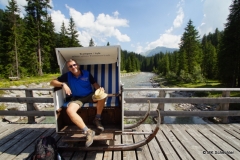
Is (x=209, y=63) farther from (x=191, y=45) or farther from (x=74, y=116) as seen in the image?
(x=74, y=116)

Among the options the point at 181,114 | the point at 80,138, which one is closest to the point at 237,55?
the point at 181,114

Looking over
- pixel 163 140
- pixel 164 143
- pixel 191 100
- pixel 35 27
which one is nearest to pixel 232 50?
pixel 191 100

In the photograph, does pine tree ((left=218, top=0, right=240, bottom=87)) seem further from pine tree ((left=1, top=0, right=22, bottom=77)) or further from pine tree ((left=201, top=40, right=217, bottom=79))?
pine tree ((left=1, top=0, right=22, bottom=77))

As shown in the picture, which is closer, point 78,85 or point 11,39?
point 78,85

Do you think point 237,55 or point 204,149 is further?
point 237,55

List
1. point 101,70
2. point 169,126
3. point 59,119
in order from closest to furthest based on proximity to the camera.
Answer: point 59,119
point 101,70
point 169,126

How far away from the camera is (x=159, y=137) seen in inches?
142

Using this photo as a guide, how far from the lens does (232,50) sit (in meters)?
19.2

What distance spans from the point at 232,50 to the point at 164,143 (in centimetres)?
2103

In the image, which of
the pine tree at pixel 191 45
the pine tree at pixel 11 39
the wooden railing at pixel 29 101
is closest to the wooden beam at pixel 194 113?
the wooden railing at pixel 29 101

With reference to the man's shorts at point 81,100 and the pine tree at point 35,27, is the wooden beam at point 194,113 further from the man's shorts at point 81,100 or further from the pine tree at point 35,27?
the pine tree at point 35,27

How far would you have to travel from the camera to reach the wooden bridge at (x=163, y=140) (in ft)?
9.51

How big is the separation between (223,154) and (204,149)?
0.31 meters

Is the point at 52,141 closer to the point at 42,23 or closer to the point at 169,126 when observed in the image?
the point at 169,126
